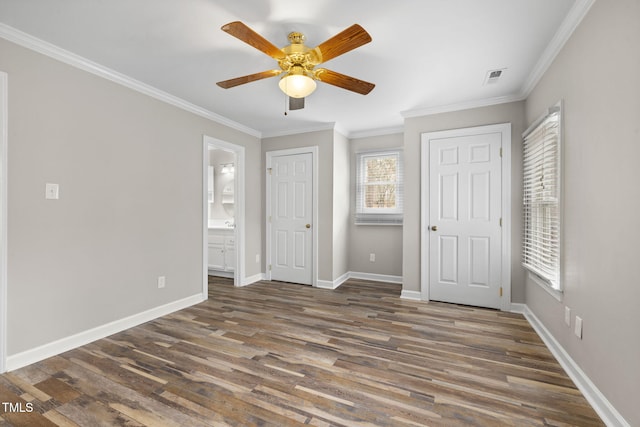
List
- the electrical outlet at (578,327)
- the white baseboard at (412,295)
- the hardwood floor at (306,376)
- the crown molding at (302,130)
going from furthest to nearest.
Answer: the crown molding at (302,130) < the white baseboard at (412,295) < the electrical outlet at (578,327) < the hardwood floor at (306,376)

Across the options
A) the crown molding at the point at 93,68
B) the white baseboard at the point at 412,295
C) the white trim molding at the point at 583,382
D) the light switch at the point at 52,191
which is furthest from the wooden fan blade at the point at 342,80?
the white baseboard at the point at 412,295

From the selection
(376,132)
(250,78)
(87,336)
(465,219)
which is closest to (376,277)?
(465,219)

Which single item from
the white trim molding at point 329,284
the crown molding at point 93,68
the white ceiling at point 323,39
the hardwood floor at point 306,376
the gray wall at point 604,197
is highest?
the white ceiling at point 323,39

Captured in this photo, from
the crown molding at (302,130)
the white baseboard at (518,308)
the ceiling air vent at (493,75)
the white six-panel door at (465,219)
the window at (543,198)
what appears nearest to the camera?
the window at (543,198)

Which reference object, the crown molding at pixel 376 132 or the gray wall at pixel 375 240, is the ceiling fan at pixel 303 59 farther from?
the gray wall at pixel 375 240

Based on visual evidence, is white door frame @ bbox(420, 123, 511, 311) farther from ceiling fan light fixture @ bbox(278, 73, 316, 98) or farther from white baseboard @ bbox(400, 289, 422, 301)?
ceiling fan light fixture @ bbox(278, 73, 316, 98)

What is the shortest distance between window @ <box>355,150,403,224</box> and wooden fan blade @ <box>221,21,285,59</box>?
118 inches

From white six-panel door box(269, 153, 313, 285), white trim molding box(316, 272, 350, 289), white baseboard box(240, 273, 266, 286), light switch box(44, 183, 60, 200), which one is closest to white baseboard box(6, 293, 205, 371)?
white baseboard box(240, 273, 266, 286)

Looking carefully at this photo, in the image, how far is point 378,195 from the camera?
15.9 ft

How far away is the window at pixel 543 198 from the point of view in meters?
2.30

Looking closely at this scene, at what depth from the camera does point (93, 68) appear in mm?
2582

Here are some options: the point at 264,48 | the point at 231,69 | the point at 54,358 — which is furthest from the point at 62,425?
the point at 231,69

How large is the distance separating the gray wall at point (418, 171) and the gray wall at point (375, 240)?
84cm

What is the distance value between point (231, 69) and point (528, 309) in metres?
3.96
